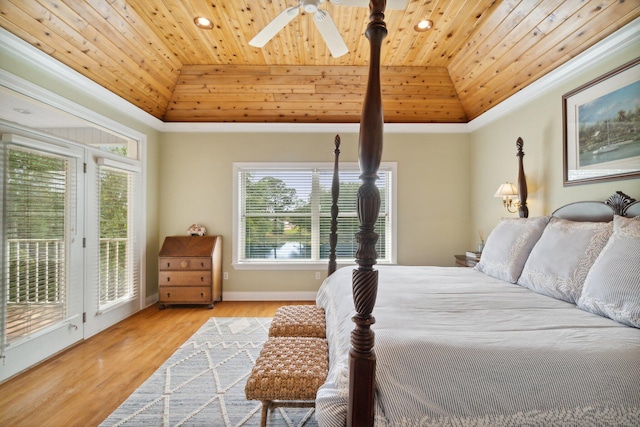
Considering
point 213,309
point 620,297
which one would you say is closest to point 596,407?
point 620,297

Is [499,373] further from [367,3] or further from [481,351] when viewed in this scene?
[367,3]

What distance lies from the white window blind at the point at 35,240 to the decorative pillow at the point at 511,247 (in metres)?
3.84

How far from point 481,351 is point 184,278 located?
151 inches

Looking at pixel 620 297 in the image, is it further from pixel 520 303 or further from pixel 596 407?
pixel 596 407

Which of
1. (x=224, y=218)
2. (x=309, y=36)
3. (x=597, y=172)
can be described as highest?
(x=309, y=36)

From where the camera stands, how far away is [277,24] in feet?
7.59

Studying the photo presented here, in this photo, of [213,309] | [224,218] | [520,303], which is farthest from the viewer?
[224,218]

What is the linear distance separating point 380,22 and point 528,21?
2.44 metres

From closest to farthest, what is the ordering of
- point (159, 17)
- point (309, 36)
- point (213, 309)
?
point (159, 17)
point (309, 36)
point (213, 309)

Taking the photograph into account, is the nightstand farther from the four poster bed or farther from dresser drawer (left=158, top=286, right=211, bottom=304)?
dresser drawer (left=158, top=286, right=211, bottom=304)

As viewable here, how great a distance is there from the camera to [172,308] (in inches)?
161

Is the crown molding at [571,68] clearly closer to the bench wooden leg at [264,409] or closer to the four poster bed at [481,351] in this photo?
the four poster bed at [481,351]

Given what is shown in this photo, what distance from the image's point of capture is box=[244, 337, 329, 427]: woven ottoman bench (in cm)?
150

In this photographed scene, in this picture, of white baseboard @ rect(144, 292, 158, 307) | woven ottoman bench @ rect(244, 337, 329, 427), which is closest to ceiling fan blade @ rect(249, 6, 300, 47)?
woven ottoman bench @ rect(244, 337, 329, 427)
